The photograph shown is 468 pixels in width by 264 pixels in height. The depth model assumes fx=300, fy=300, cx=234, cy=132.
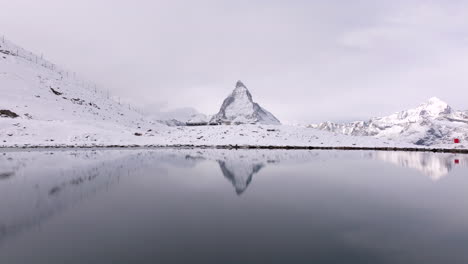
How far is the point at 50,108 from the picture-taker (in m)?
112

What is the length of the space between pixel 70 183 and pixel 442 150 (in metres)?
77.9

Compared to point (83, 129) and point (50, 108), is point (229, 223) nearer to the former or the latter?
point (83, 129)

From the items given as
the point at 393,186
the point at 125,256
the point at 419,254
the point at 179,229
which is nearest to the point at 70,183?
the point at 179,229

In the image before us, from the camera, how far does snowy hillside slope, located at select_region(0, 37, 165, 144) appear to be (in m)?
75.1

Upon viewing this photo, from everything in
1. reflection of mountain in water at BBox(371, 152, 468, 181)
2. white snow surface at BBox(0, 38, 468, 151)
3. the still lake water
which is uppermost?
white snow surface at BBox(0, 38, 468, 151)

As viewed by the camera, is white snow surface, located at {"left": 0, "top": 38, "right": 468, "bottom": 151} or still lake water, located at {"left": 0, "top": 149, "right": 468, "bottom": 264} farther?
white snow surface, located at {"left": 0, "top": 38, "right": 468, "bottom": 151}

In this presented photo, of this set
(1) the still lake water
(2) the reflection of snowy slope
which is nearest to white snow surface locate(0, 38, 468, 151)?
(2) the reflection of snowy slope

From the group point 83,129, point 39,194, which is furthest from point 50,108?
point 39,194

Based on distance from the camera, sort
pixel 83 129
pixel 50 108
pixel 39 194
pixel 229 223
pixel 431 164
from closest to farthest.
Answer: pixel 229 223
pixel 39 194
pixel 431 164
pixel 83 129
pixel 50 108

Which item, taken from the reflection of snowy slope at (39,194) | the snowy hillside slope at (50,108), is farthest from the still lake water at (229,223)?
the snowy hillside slope at (50,108)

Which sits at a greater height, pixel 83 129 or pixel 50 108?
pixel 50 108

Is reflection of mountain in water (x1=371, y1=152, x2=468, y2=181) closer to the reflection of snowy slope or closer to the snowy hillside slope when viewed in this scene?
the reflection of snowy slope

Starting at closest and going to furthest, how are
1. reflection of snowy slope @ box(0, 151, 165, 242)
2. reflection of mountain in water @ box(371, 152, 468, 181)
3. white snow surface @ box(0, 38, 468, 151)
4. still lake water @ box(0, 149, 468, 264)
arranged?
still lake water @ box(0, 149, 468, 264) → reflection of snowy slope @ box(0, 151, 165, 242) → reflection of mountain in water @ box(371, 152, 468, 181) → white snow surface @ box(0, 38, 468, 151)

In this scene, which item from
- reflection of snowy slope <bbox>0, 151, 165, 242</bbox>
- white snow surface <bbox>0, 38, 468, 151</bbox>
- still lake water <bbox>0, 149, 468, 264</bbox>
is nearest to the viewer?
still lake water <bbox>0, 149, 468, 264</bbox>
